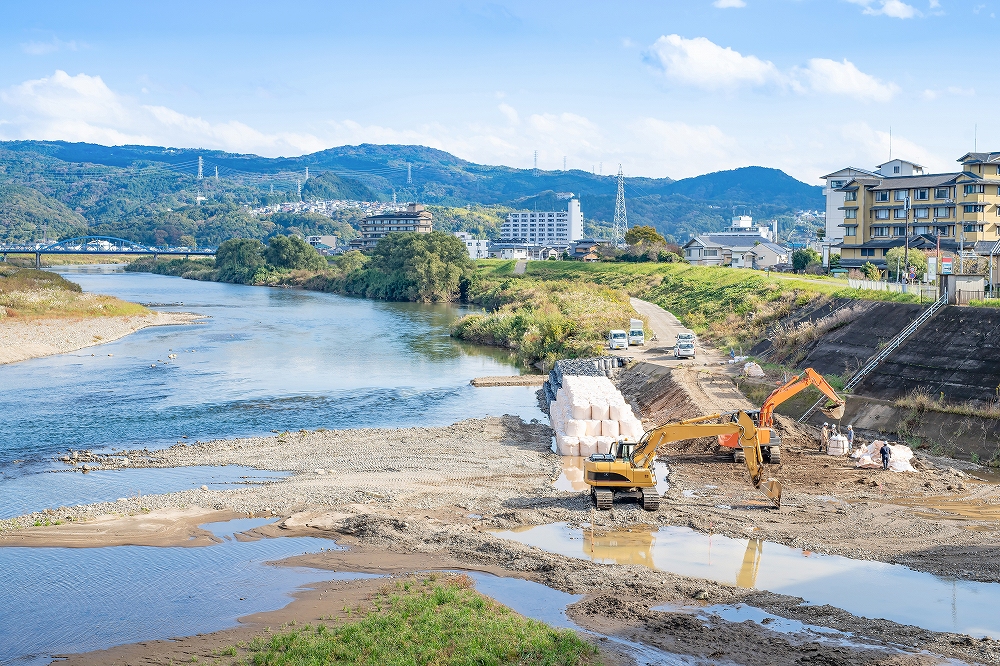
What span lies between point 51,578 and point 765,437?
15.7 m

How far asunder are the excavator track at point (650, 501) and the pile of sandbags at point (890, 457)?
21.5 feet

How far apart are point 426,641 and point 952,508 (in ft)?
40.6

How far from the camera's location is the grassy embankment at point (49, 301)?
6053cm

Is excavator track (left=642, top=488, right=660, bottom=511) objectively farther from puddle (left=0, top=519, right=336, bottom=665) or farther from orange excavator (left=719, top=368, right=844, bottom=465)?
puddle (left=0, top=519, right=336, bottom=665)

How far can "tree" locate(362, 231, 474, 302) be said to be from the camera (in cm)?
9050

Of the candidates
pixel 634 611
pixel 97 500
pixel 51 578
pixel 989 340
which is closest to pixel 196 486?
pixel 97 500

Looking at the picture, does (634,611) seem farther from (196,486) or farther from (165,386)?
(165,386)

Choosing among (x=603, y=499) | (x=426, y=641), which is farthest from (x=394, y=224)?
(x=426, y=641)

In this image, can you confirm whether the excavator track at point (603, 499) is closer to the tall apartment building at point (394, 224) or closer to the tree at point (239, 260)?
the tree at point (239, 260)

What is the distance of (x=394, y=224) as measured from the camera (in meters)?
157

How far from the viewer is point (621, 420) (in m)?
24.8

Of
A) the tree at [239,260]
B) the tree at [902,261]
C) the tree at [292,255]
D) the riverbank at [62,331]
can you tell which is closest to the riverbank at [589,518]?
the riverbank at [62,331]

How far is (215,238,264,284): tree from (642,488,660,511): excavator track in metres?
114

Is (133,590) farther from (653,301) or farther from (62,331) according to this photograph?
(653,301)
